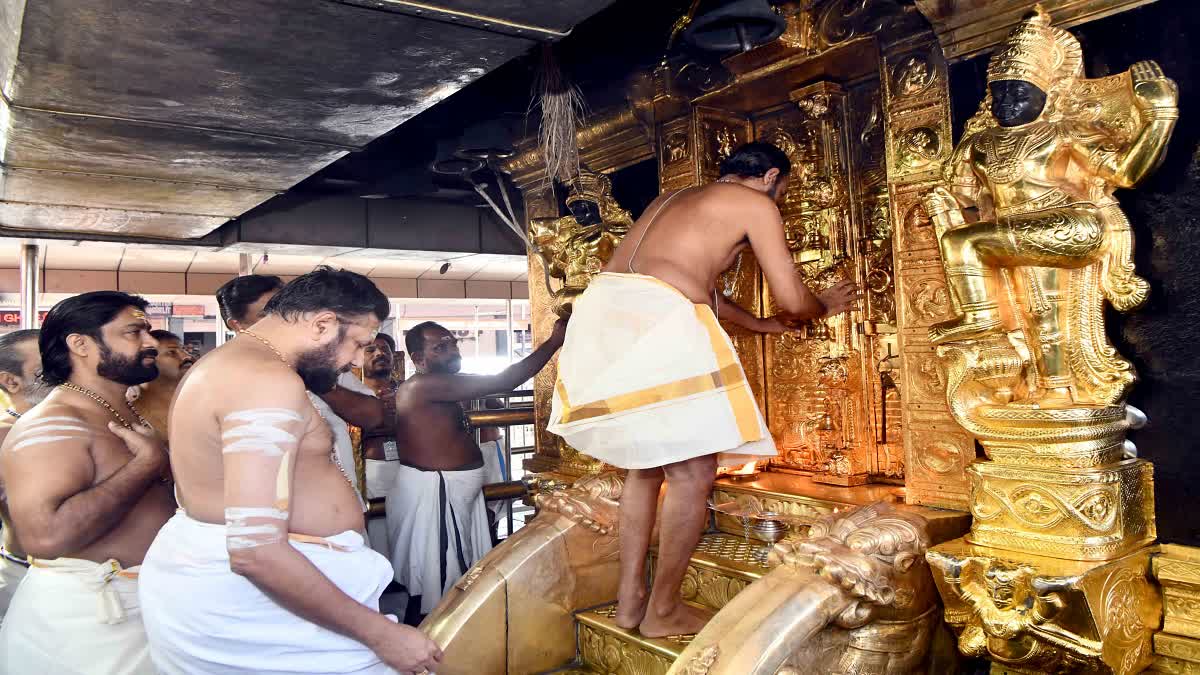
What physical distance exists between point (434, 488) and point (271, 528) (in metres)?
3.11

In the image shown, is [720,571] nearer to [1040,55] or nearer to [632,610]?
[632,610]

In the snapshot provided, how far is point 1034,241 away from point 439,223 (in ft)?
21.9

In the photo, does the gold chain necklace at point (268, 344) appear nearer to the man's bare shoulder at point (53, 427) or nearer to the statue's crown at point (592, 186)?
the man's bare shoulder at point (53, 427)

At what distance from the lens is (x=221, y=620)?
222 centimetres

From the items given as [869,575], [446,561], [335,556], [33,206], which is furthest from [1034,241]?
[33,206]

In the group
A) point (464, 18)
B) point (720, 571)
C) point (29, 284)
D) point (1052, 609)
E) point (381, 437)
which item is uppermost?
point (464, 18)

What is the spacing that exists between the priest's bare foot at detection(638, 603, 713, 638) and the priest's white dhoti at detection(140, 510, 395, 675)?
1010 millimetres

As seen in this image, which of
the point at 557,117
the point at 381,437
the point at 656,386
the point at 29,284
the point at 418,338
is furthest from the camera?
the point at 29,284

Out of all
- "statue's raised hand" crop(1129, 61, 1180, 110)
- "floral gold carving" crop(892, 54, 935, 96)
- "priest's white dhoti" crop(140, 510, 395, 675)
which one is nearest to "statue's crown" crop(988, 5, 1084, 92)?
"statue's raised hand" crop(1129, 61, 1180, 110)

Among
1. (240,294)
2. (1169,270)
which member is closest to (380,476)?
(240,294)

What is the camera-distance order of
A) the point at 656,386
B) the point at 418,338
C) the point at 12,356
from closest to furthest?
the point at 656,386 → the point at 12,356 → the point at 418,338

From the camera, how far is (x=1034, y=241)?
7.65ft

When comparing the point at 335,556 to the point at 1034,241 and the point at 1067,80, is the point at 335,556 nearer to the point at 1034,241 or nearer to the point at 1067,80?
the point at 1034,241

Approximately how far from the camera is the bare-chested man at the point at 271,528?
2121 mm
